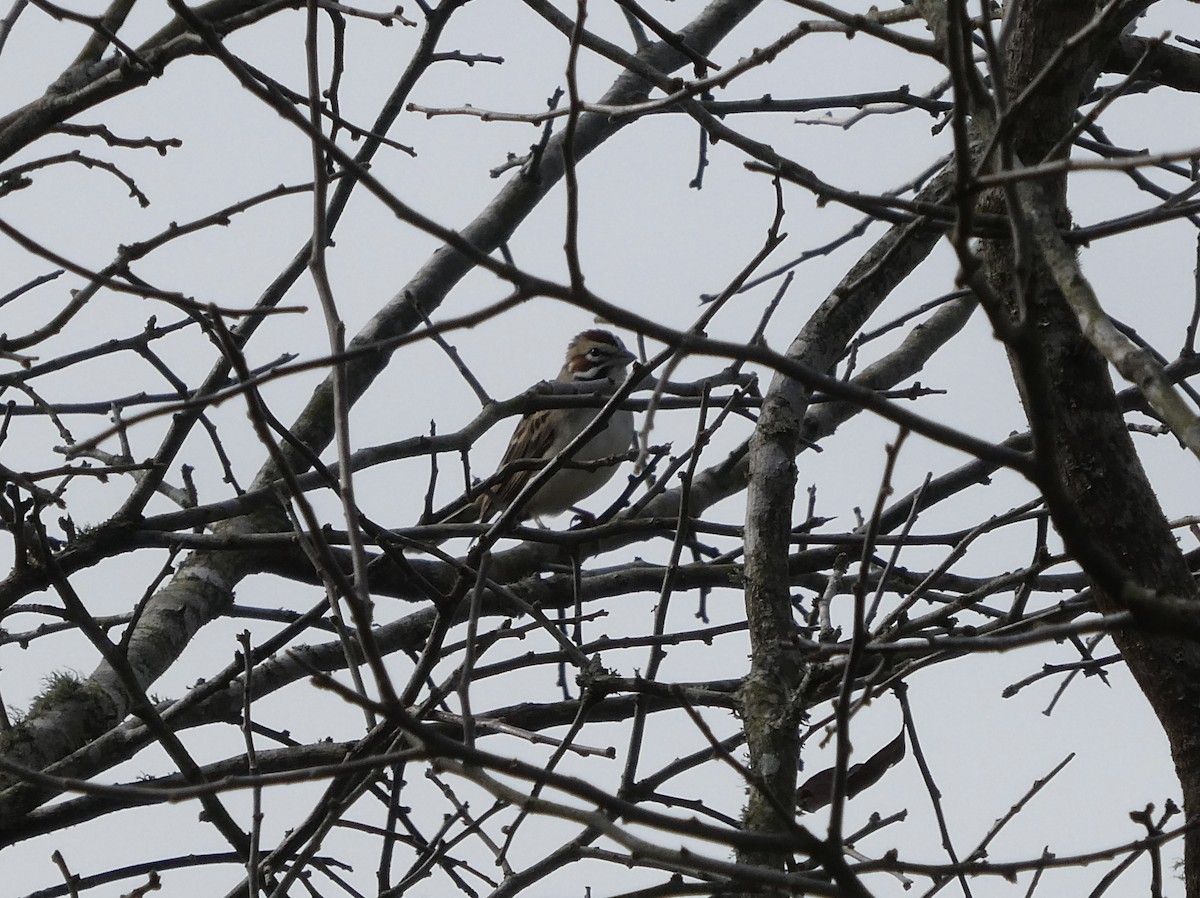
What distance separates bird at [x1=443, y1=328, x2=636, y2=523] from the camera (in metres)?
10.1

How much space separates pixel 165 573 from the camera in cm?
400

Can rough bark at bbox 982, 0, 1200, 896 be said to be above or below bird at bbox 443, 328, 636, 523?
below

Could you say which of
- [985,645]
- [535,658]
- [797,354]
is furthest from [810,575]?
[985,645]

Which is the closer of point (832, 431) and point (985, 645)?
point (985, 645)

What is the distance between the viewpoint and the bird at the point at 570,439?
1007cm

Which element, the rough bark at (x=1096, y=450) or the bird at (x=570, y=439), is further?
the bird at (x=570, y=439)

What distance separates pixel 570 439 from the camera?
10.8 m

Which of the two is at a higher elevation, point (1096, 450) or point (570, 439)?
point (570, 439)

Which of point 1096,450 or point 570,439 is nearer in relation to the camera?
point 1096,450

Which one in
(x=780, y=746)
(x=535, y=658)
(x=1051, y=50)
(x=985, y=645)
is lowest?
(x=985, y=645)

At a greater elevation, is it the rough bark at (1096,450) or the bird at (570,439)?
the bird at (570,439)

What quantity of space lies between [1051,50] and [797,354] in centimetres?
160

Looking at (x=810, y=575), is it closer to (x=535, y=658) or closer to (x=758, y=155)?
(x=535, y=658)

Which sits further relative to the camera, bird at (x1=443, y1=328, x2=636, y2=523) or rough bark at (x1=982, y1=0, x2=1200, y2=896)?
bird at (x1=443, y1=328, x2=636, y2=523)
